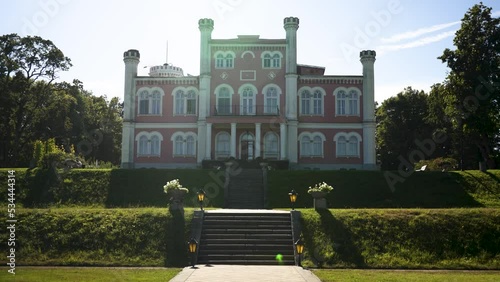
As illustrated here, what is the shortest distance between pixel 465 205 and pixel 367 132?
14047mm

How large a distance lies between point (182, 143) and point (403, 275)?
88.5ft

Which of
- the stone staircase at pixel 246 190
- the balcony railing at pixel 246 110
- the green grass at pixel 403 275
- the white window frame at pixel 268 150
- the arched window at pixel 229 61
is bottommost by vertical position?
the green grass at pixel 403 275

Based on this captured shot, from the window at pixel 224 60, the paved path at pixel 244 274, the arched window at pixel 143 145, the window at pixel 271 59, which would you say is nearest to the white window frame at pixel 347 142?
the window at pixel 271 59

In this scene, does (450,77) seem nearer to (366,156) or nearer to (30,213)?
(366,156)

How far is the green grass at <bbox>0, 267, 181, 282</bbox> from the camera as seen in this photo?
527 inches

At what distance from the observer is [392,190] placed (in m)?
28.6

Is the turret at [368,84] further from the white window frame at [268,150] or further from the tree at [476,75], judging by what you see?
the tree at [476,75]

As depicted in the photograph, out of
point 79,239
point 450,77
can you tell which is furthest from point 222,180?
point 450,77

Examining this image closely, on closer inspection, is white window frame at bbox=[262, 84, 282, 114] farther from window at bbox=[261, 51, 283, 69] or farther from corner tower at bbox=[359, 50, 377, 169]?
corner tower at bbox=[359, 50, 377, 169]

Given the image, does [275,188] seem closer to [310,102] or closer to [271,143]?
[271,143]

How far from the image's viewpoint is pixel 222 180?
1192 inches

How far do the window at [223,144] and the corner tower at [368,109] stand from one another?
10431mm

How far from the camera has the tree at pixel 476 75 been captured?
30.8 m

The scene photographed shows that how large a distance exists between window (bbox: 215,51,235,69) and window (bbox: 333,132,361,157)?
994cm
